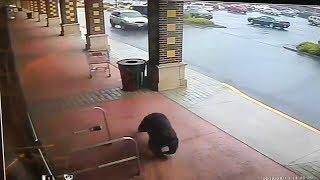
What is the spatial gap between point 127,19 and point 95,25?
836 centimetres

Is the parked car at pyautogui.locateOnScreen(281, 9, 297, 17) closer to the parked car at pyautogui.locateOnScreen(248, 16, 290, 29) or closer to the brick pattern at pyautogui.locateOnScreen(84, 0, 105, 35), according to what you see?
the parked car at pyautogui.locateOnScreen(248, 16, 290, 29)

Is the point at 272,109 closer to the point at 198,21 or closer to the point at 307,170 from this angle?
the point at 307,170

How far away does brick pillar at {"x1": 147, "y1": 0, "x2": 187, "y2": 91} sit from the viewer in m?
8.16

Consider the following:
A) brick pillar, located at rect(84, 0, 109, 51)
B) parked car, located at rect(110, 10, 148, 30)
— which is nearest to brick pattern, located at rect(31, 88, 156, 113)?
brick pillar, located at rect(84, 0, 109, 51)

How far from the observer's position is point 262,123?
21.7 feet

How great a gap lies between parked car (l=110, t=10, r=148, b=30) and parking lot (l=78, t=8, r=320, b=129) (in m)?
0.48

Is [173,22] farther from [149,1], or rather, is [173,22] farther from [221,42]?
[221,42]

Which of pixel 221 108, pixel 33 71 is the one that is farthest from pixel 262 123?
pixel 33 71

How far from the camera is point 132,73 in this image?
855 centimetres

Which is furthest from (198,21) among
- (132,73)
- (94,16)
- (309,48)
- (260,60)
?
(132,73)

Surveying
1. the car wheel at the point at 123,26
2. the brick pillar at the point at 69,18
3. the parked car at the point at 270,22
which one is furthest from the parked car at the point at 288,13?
the brick pillar at the point at 69,18

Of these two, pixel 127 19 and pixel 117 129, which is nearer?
pixel 117 129

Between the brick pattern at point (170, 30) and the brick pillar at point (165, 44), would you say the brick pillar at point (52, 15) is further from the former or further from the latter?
the brick pattern at point (170, 30)

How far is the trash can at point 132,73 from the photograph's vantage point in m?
8.52
